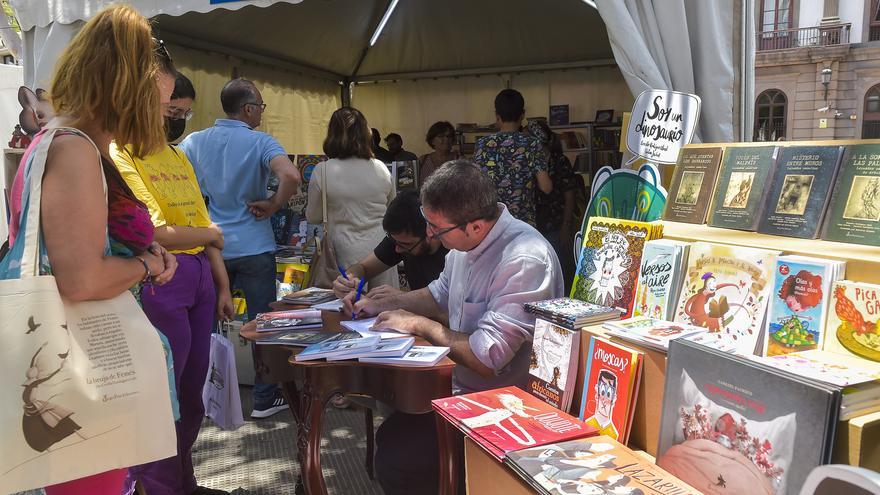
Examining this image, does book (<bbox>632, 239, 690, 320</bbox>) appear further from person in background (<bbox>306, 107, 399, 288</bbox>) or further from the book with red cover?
person in background (<bbox>306, 107, 399, 288</bbox>)

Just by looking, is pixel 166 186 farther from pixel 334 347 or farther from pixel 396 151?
pixel 396 151

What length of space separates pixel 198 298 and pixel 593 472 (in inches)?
64.2

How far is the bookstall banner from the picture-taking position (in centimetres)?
214

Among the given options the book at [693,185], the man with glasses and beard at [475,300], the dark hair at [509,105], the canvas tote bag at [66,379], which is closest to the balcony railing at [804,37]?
the dark hair at [509,105]

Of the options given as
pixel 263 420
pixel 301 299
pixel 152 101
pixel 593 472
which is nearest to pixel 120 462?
pixel 152 101

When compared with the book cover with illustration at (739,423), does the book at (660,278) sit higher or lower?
higher

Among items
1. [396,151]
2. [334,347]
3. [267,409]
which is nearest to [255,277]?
[267,409]

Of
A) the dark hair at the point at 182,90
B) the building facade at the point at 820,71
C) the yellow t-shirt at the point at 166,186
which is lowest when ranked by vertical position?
the yellow t-shirt at the point at 166,186

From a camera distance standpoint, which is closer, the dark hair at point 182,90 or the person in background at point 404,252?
the dark hair at point 182,90

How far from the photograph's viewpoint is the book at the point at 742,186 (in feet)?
5.15

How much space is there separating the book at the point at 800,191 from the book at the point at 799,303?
0.69 ft

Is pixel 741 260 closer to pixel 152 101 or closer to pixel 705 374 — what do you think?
pixel 705 374

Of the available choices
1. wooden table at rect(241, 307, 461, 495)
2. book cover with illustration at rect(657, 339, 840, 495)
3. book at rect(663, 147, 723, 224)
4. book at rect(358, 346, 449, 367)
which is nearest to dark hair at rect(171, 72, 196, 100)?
wooden table at rect(241, 307, 461, 495)

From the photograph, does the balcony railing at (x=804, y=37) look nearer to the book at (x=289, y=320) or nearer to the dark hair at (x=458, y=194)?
the dark hair at (x=458, y=194)
